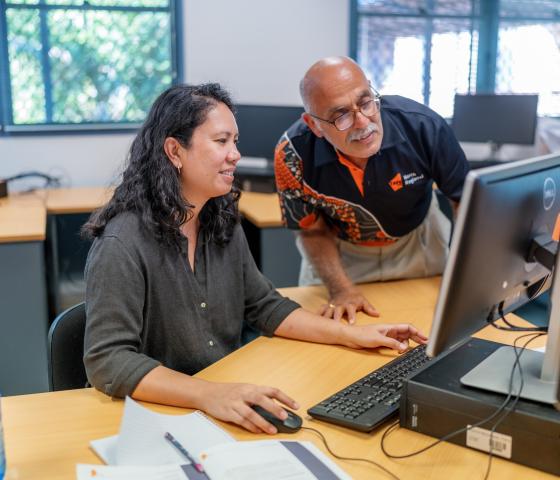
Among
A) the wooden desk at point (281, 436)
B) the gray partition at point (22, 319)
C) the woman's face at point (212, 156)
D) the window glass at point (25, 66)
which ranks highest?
the window glass at point (25, 66)

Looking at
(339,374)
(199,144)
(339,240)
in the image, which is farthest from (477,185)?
(339,240)

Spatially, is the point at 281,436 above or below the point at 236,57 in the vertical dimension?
below

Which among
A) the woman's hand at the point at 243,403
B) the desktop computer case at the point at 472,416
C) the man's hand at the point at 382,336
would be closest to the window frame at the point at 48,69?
the man's hand at the point at 382,336

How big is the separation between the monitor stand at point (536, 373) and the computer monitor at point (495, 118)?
353cm

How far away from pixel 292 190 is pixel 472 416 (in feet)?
3.61

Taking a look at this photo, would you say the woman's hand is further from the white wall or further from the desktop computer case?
the white wall

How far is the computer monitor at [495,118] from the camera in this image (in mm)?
4457

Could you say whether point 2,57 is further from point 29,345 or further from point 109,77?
point 29,345

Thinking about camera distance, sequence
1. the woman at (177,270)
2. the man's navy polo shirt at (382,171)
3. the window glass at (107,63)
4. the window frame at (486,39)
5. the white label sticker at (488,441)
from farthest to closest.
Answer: the window frame at (486,39) < the window glass at (107,63) < the man's navy polo shirt at (382,171) < the woman at (177,270) < the white label sticker at (488,441)

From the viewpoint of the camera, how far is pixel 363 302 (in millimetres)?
1920

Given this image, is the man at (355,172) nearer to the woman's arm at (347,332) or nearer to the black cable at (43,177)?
the woman's arm at (347,332)

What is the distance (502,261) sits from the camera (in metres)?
1.10

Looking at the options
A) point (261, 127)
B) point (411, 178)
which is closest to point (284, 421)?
point (411, 178)

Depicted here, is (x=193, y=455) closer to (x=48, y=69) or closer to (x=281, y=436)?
(x=281, y=436)
